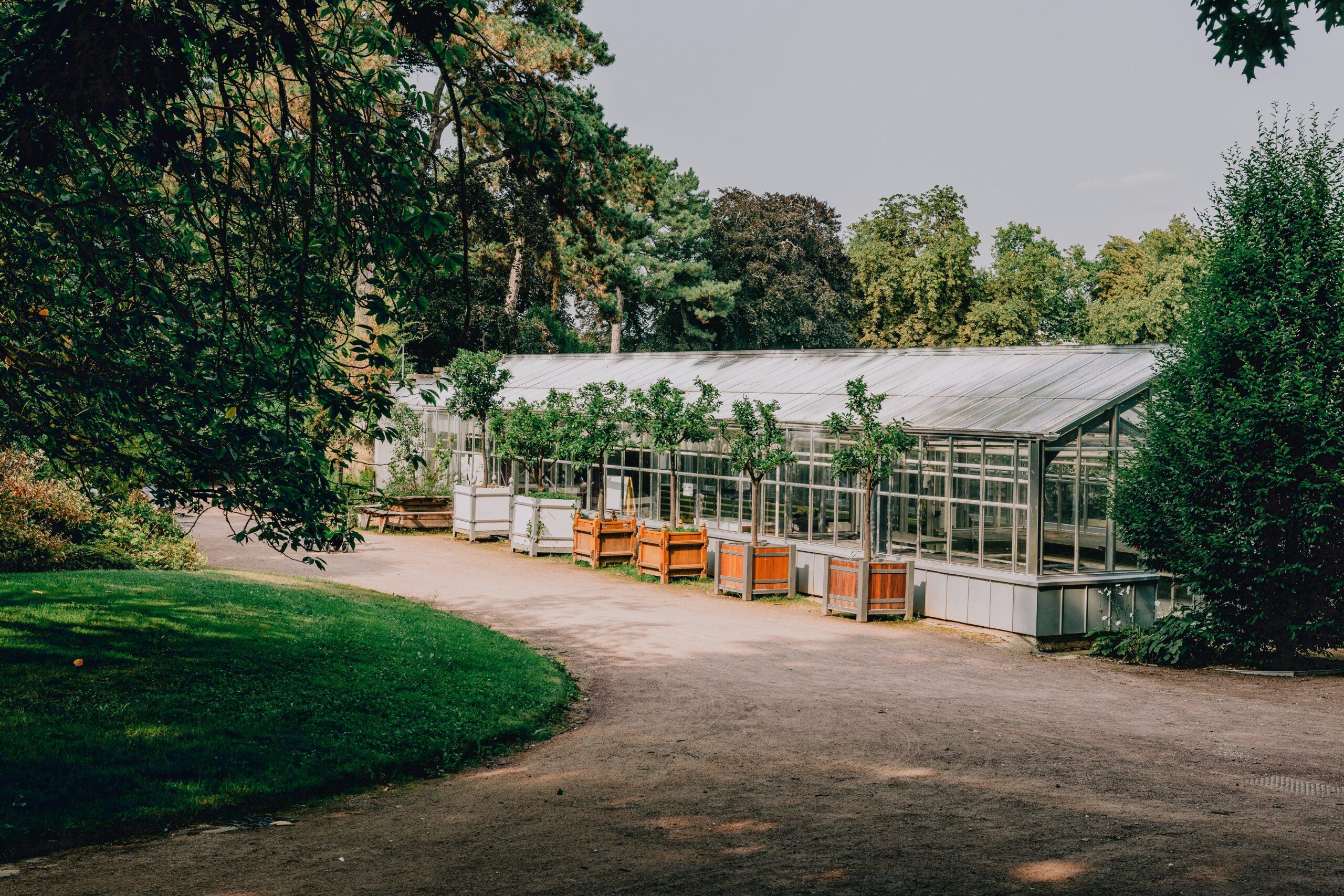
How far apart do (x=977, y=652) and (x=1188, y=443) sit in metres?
4.18

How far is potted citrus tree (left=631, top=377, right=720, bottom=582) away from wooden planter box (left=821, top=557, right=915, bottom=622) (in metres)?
4.43

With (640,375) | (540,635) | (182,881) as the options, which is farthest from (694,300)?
(182,881)

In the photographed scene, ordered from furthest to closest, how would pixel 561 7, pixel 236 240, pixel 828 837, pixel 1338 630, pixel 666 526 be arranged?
1. pixel 561 7
2. pixel 666 526
3. pixel 1338 630
4. pixel 236 240
5. pixel 828 837

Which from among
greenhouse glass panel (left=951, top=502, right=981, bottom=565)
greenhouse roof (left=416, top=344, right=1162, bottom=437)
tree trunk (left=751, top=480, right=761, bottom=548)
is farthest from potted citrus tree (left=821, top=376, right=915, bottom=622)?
tree trunk (left=751, top=480, right=761, bottom=548)

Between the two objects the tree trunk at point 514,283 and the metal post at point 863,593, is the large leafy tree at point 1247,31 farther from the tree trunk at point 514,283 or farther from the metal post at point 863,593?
the tree trunk at point 514,283

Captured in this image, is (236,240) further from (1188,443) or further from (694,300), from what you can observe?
(694,300)

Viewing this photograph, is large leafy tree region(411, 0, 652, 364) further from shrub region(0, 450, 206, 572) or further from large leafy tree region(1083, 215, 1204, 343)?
large leafy tree region(1083, 215, 1204, 343)

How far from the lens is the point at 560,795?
28.4 ft

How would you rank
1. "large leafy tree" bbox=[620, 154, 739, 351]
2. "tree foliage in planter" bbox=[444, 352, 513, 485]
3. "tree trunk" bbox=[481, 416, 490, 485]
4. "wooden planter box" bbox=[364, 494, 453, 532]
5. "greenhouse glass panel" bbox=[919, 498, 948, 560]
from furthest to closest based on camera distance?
"large leafy tree" bbox=[620, 154, 739, 351] < "wooden planter box" bbox=[364, 494, 453, 532] < "tree trunk" bbox=[481, 416, 490, 485] < "tree foliage in planter" bbox=[444, 352, 513, 485] < "greenhouse glass panel" bbox=[919, 498, 948, 560]

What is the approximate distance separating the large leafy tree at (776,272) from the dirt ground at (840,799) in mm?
40841

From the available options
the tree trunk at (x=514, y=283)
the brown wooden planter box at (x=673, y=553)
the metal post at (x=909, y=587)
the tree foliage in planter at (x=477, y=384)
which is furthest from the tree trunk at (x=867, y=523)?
the tree trunk at (x=514, y=283)

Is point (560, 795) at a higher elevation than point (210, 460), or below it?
below

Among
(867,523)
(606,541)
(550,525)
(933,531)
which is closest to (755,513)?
(867,523)

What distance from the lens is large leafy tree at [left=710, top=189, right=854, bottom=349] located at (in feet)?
182
